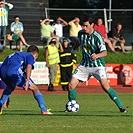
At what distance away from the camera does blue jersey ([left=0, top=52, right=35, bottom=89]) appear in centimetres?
1357

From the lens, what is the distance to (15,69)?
44.5 ft

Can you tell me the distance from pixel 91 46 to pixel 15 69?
1.94 meters

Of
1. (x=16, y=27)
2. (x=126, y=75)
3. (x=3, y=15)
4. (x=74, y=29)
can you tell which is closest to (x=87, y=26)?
(x=3, y=15)

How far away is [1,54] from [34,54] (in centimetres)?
1590

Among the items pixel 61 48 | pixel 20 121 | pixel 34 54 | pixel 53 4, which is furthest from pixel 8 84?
pixel 53 4

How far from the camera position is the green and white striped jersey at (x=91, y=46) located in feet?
46.7

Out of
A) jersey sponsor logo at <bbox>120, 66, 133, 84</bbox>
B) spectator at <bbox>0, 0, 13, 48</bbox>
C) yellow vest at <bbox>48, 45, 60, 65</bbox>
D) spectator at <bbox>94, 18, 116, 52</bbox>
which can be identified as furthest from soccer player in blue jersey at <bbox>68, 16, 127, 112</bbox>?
jersey sponsor logo at <bbox>120, 66, 133, 84</bbox>

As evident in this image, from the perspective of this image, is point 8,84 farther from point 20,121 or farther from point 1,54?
point 1,54

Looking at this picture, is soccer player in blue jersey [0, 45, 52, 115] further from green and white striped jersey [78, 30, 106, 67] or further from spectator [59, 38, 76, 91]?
spectator [59, 38, 76, 91]

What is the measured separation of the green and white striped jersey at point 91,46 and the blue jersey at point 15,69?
154 centimetres

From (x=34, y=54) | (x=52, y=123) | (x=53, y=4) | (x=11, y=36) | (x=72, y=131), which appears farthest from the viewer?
(x=53, y=4)

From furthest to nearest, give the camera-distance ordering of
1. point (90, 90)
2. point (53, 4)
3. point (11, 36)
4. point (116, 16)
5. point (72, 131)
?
point (53, 4)
point (116, 16)
point (11, 36)
point (90, 90)
point (72, 131)

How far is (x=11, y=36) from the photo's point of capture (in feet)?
94.8

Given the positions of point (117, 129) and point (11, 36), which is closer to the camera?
point (117, 129)
